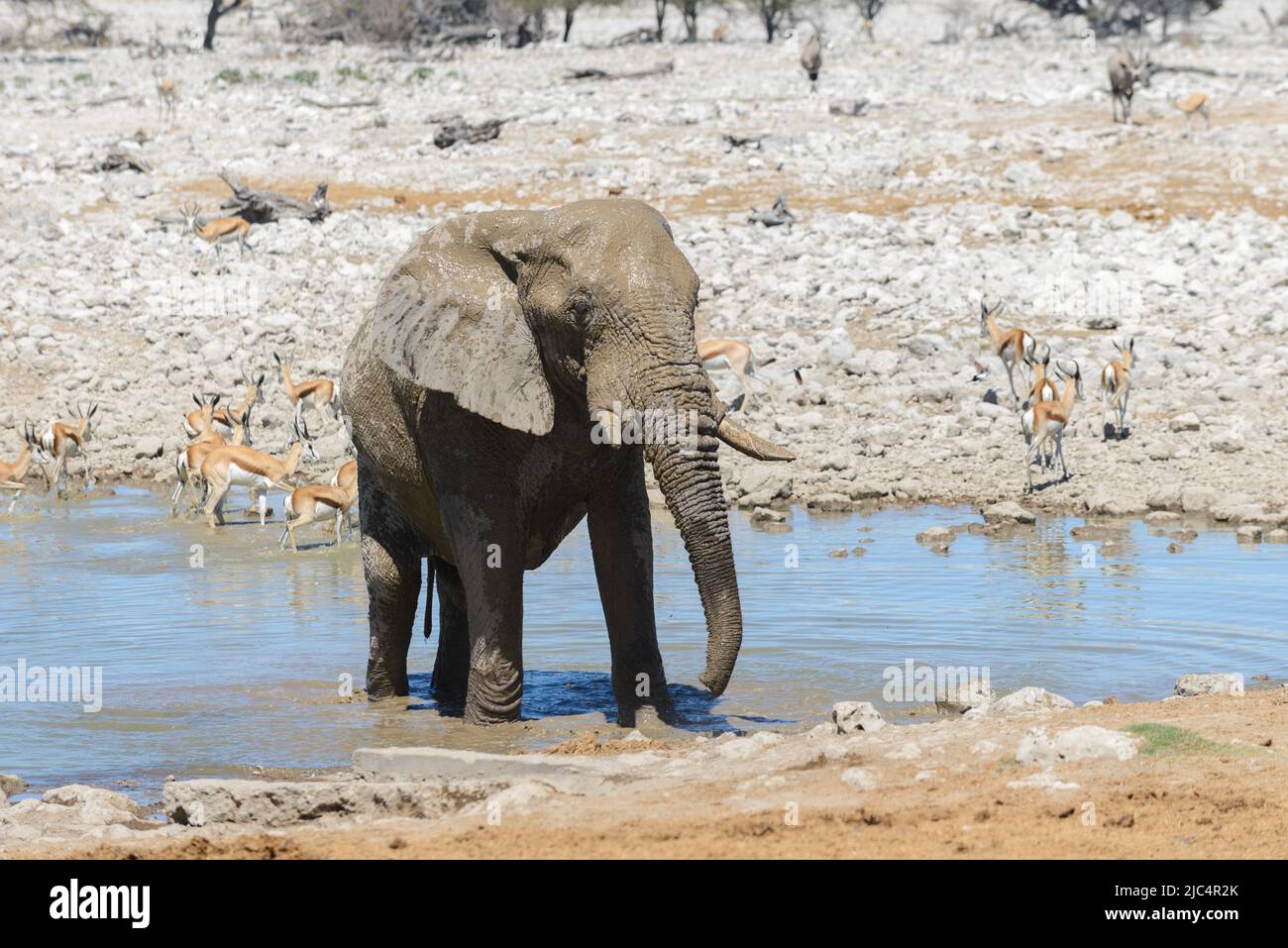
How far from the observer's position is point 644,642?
832 cm

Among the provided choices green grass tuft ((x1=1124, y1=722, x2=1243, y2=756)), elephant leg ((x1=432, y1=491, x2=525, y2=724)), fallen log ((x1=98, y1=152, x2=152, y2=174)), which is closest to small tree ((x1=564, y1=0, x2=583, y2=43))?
fallen log ((x1=98, y1=152, x2=152, y2=174))

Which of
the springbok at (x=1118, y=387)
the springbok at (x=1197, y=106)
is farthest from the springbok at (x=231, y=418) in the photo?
the springbok at (x=1197, y=106)

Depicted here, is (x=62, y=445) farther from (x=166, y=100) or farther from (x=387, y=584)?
(x=166, y=100)

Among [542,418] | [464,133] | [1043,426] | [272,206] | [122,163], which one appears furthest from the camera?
[464,133]

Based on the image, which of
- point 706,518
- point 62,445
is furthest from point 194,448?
point 706,518

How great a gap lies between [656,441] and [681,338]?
401mm

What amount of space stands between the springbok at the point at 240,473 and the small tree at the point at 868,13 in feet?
86.7

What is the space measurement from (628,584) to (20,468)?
34.0 feet

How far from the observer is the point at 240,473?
52.8 feet

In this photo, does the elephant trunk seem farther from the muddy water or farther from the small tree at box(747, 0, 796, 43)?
the small tree at box(747, 0, 796, 43)

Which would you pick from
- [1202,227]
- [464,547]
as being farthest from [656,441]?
[1202,227]

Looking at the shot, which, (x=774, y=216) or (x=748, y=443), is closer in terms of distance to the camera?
(x=748, y=443)

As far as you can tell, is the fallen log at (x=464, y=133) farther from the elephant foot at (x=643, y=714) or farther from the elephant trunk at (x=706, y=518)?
the elephant trunk at (x=706, y=518)

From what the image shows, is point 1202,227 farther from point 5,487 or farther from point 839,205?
point 5,487
